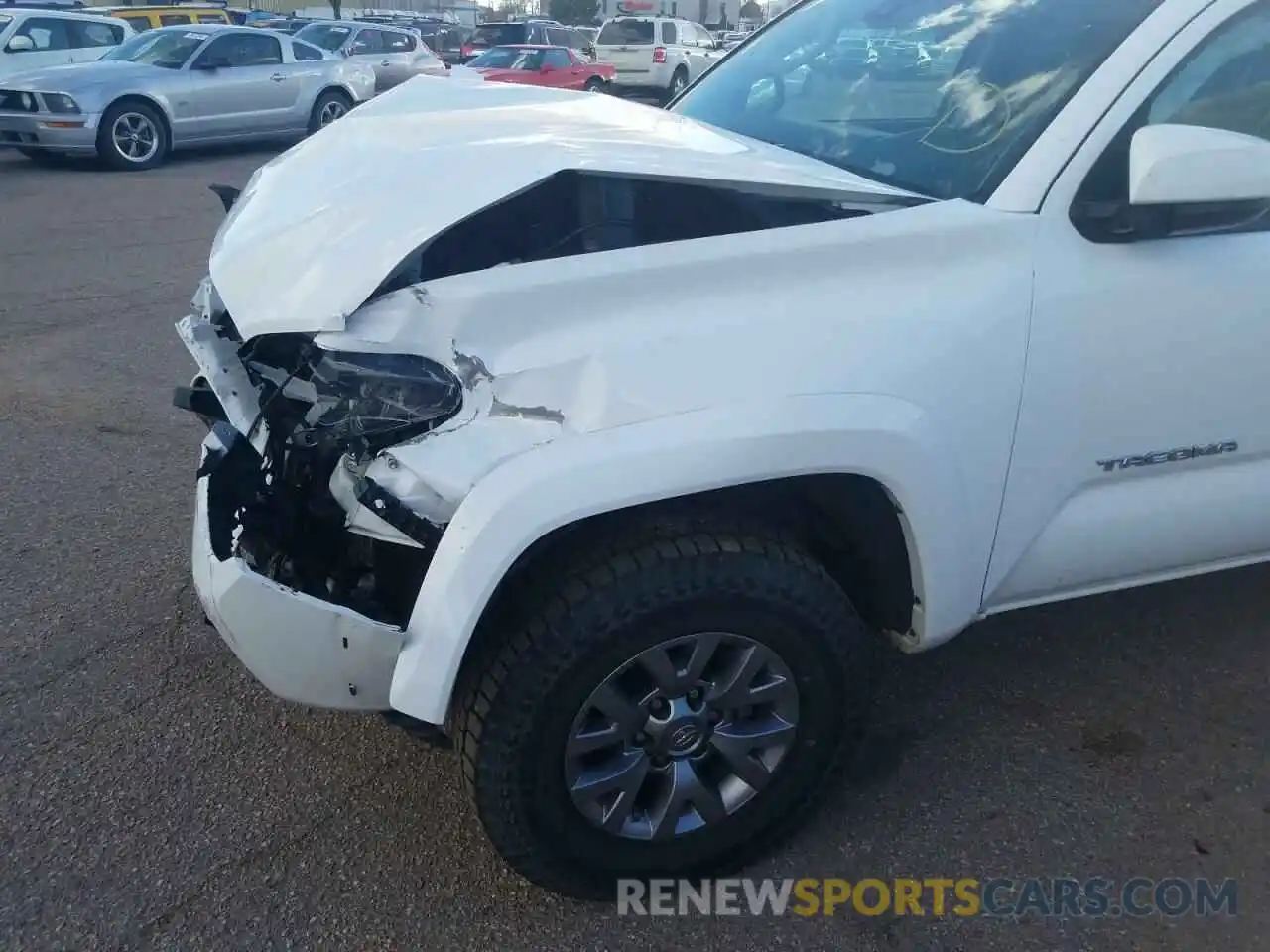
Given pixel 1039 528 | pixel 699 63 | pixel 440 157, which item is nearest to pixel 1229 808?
pixel 1039 528

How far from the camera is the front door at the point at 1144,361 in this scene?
2201mm

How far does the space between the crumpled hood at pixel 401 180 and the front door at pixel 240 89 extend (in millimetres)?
10575

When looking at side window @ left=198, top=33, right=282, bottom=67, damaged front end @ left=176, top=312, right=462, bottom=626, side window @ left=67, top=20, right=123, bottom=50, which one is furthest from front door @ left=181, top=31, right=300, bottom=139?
damaged front end @ left=176, top=312, right=462, bottom=626

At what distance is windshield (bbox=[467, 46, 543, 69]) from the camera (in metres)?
17.9

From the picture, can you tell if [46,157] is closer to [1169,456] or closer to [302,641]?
[302,641]

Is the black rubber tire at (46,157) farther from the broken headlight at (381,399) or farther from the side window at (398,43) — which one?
the broken headlight at (381,399)

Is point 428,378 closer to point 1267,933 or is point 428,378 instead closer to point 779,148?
point 779,148

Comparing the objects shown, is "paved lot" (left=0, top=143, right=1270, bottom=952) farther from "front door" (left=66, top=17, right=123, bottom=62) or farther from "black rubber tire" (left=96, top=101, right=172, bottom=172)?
"front door" (left=66, top=17, right=123, bottom=62)

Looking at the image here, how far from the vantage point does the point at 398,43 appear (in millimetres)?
17438

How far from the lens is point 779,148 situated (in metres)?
2.85

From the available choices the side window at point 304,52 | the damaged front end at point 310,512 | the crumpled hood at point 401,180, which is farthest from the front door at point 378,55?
the damaged front end at point 310,512

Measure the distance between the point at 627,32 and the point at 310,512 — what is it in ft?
72.6

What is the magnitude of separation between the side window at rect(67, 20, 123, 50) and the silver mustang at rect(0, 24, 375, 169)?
1.09m

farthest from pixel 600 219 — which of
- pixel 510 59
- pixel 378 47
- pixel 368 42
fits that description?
pixel 510 59
